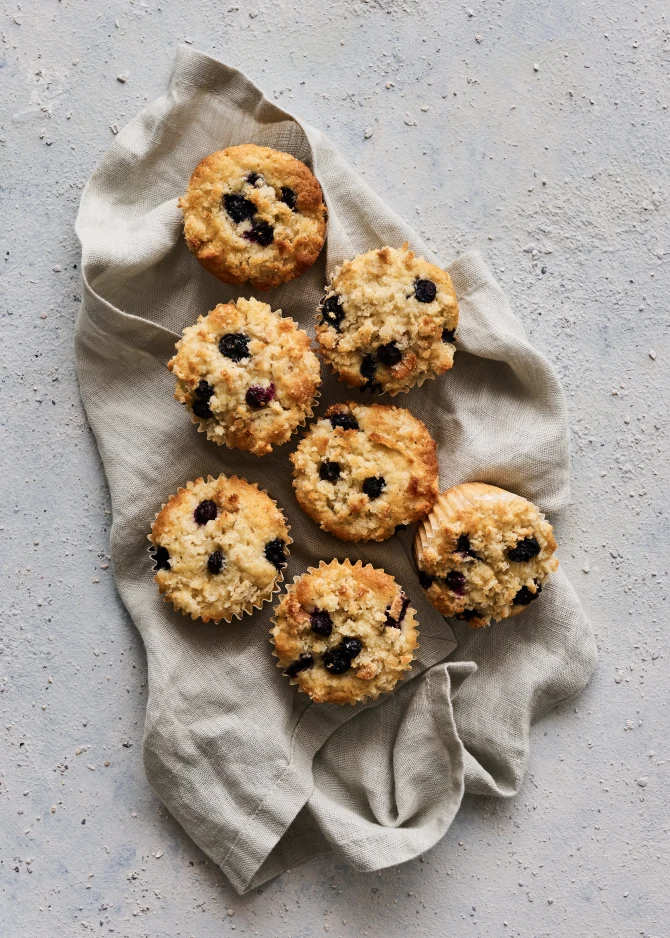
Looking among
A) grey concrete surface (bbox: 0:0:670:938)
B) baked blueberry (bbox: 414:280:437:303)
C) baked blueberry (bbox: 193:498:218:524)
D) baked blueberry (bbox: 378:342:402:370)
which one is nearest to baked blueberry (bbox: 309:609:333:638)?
baked blueberry (bbox: 193:498:218:524)

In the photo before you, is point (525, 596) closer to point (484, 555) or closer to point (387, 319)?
point (484, 555)

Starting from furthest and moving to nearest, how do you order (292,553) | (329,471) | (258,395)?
(292,553) → (329,471) → (258,395)

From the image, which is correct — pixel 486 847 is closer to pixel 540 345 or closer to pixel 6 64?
pixel 540 345

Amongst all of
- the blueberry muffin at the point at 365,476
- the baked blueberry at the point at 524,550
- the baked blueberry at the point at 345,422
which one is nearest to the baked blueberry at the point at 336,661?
the blueberry muffin at the point at 365,476

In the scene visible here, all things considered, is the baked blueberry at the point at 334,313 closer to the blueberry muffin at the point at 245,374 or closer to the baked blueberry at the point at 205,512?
the blueberry muffin at the point at 245,374

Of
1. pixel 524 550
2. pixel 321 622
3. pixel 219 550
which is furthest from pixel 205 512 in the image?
pixel 524 550
